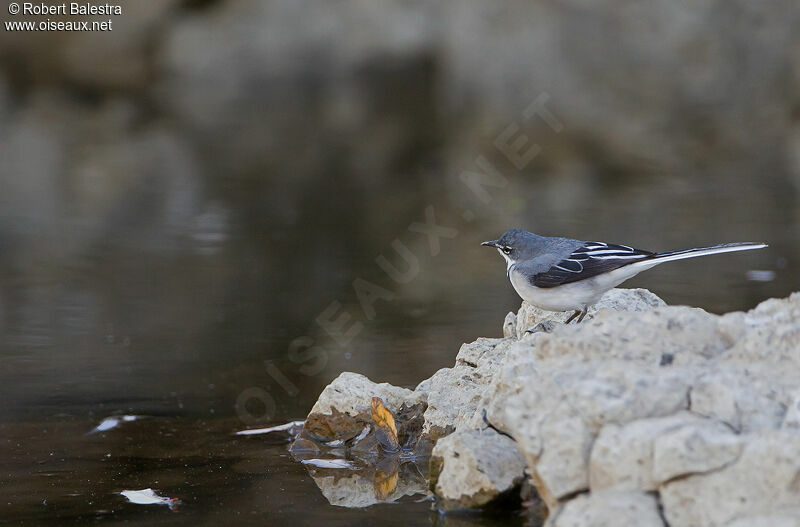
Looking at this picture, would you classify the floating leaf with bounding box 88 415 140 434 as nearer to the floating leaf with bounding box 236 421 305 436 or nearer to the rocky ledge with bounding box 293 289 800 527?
the floating leaf with bounding box 236 421 305 436

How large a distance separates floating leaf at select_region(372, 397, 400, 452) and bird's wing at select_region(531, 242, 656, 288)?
3.61ft

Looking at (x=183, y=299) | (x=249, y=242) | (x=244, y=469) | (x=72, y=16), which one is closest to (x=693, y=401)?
(x=244, y=469)

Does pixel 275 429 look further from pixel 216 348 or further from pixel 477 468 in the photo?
pixel 216 348

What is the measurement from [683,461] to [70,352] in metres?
5.80

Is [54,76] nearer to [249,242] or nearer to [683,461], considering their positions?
[249,242]

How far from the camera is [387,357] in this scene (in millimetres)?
8039

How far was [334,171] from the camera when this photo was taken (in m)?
18.4

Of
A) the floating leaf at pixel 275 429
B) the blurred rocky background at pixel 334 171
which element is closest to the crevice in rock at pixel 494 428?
the floating leaf at pixel 275 429

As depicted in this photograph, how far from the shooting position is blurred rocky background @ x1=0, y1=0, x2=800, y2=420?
868 cm

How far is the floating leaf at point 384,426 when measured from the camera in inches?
227

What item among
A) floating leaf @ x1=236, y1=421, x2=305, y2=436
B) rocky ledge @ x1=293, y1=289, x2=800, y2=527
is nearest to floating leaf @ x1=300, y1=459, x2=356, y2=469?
floating leaf @ x1=236, y1=421, x2=305, y2=436

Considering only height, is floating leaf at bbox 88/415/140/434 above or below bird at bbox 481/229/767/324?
below

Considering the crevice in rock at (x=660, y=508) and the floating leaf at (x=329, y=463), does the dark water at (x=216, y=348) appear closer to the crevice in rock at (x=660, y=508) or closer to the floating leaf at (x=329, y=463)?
the floating leaf at (x=329, y=463)

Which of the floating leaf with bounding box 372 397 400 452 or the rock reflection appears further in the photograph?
the floating leaf with bounding box 372 397 400 452
